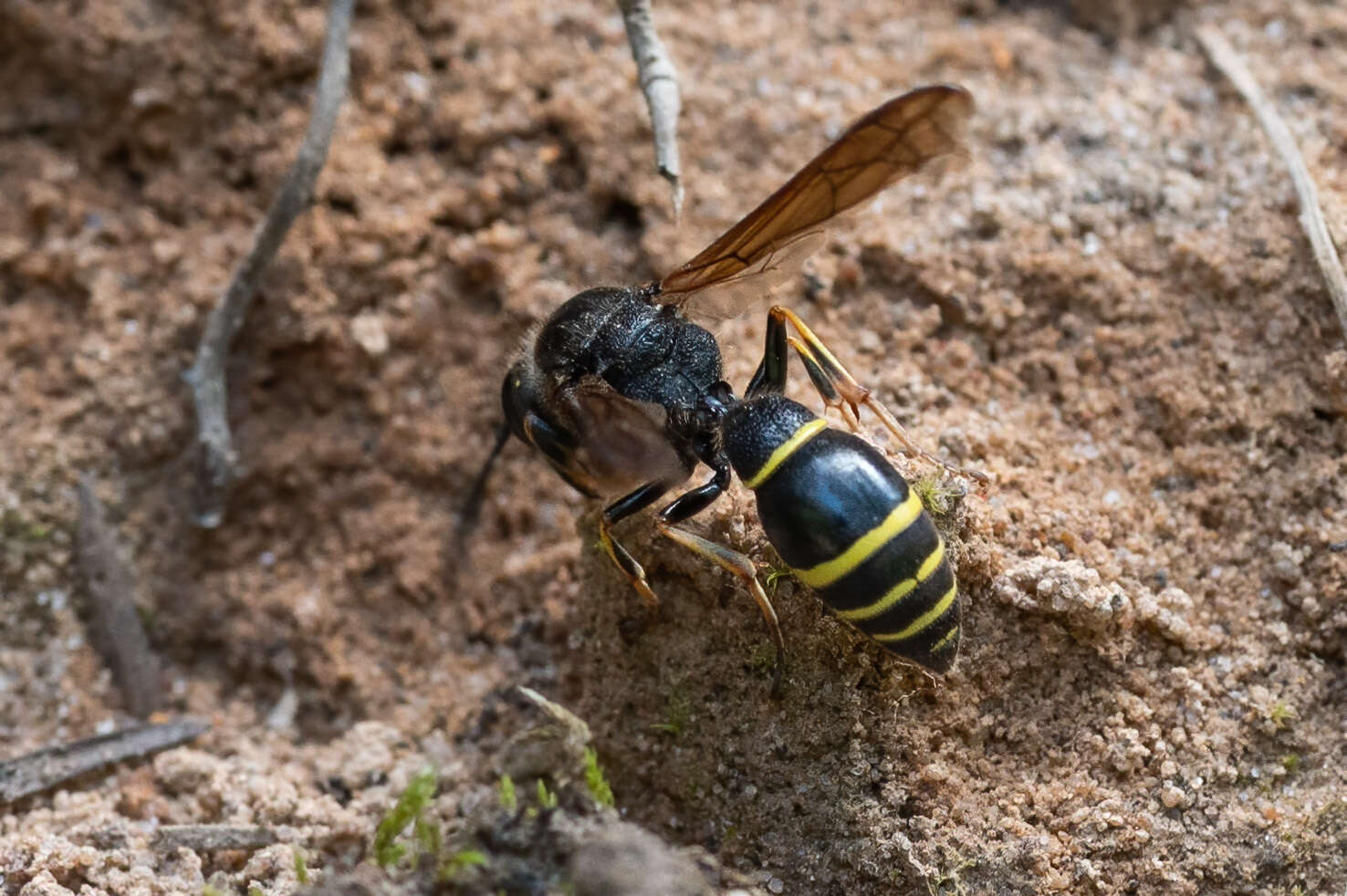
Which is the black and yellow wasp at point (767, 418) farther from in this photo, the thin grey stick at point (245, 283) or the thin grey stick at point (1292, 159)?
the thin grey stick at point (1292, 159)

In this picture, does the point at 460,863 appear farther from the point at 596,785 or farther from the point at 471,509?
the point at 471,509

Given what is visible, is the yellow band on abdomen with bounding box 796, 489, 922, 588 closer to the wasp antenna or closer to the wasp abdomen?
the wasp abdomen

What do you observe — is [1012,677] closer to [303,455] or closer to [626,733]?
[626,733]

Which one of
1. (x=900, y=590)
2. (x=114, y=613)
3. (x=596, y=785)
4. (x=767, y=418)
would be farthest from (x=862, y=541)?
(x=114, y=613)

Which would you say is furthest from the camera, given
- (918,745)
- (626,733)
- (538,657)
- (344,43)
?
(344,43)

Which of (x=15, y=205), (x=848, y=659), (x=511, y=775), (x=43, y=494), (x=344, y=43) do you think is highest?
(x=15, y=205)

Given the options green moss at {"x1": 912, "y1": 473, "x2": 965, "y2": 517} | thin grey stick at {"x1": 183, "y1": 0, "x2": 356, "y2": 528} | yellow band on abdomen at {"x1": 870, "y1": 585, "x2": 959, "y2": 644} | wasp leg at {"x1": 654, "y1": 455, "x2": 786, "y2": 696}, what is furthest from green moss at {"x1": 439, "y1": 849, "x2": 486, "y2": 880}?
thin grey stick at {"x1": 183, "y1": 0, "x2": 356, "y2": 528}

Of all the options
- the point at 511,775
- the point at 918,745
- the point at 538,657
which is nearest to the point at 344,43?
the point at 538,657
